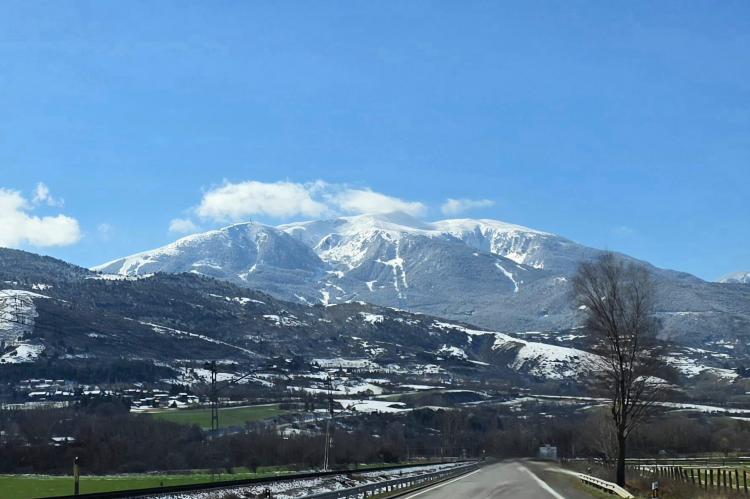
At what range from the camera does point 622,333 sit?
160 feet

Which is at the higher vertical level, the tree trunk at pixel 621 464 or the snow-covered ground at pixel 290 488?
the tree trunk at pixel 621 464

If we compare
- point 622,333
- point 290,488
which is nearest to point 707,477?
point 622,333

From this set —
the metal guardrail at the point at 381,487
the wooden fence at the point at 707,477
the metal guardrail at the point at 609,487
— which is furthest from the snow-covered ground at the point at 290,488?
the wooden fence at the point at 707,477

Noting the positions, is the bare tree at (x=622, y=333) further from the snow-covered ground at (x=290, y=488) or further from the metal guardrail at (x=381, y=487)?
the snow-covered ground at (x=290, y=488)

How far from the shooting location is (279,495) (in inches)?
1941

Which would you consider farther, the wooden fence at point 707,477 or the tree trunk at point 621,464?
the tree trunk at point 621,464

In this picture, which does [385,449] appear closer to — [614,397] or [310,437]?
[310,437]

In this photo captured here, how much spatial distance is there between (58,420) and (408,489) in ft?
432

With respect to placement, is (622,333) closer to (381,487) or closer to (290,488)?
(381,487)

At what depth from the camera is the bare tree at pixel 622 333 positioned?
48.5 m

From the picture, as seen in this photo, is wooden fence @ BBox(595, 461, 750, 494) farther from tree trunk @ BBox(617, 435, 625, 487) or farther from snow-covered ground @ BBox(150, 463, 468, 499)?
snow-covered ground @ BBox(150, 463, 468, 499)

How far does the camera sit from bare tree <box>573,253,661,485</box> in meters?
48.5

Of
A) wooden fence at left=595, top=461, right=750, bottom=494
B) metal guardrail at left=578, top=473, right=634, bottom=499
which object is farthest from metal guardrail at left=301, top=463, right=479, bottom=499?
wooden fence at left=595, top=461, right=750, bottom=494

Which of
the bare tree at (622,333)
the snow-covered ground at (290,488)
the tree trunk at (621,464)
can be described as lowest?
the snow-covered ground at (290,488)
